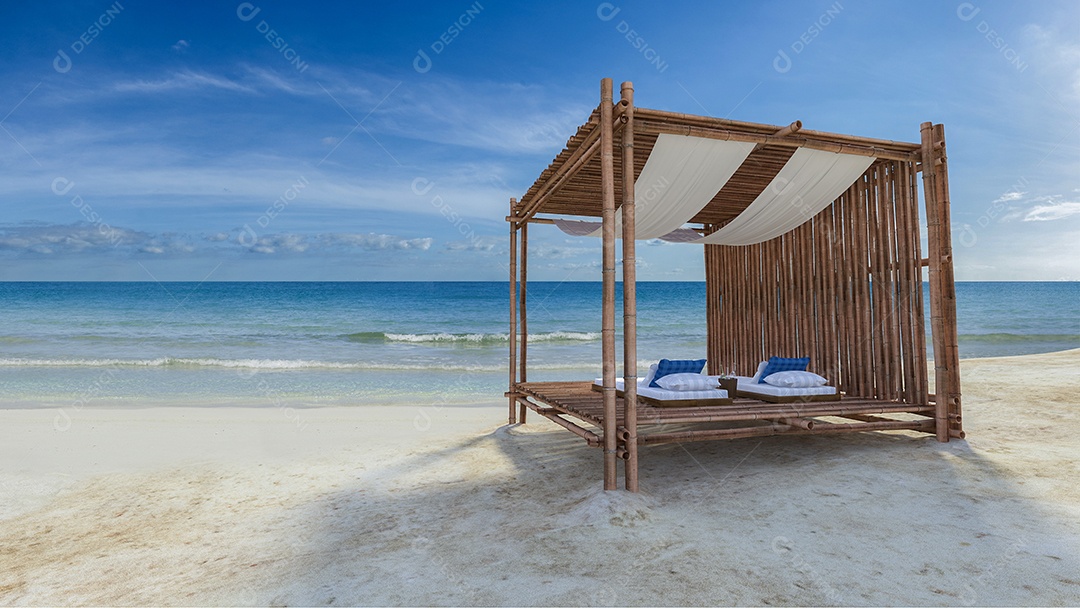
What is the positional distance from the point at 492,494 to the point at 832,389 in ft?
10.2

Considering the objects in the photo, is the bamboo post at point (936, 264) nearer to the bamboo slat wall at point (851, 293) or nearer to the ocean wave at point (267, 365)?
the bamboo slat wall at point (851, 293)

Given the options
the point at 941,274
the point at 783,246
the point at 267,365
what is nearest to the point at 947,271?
the point at 941,274

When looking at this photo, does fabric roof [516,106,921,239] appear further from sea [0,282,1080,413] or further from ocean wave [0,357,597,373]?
ocean wave [0,357,597,373]

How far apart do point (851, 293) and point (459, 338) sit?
50.8 ft

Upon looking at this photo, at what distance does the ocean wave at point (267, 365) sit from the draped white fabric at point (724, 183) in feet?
27.2

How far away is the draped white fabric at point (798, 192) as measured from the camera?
179 inches

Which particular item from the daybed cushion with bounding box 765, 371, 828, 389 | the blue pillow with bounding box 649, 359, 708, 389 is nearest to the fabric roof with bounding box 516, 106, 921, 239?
the blue pillow with bounding box 649, 359, 708, 389

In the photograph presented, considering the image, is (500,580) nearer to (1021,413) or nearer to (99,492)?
(99,492)

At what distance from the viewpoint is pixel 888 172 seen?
5.04m

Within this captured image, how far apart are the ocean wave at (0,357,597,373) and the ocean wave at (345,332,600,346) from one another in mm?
4879

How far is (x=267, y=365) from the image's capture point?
1381 cm

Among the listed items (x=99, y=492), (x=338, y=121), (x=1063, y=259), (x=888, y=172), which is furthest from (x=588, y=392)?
(x=338, y=121)

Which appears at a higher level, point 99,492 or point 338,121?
point 338,121

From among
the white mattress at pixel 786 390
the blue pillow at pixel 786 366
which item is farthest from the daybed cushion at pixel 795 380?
the blue pillow at pixel 786 366
